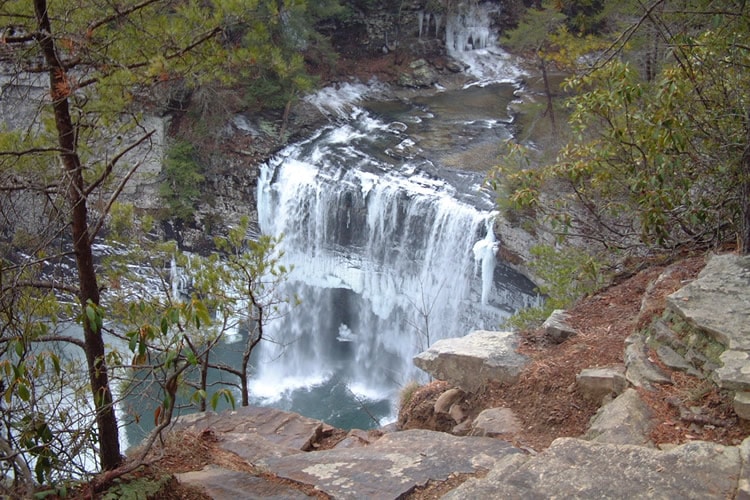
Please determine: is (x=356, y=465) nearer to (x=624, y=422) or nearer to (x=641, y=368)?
(x=624, y=422)

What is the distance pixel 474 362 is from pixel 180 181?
14.8 meters

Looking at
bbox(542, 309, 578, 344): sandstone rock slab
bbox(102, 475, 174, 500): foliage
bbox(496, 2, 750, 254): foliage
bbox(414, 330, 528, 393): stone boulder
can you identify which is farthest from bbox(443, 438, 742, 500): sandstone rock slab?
bbox(496, 2, 750, 254): foliage

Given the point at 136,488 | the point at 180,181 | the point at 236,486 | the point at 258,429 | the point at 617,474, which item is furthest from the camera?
the point at 180,181

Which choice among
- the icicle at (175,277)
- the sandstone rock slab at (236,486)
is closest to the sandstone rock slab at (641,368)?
the sandstone rock slab at (236,486)

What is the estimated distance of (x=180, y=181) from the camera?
18781 mm

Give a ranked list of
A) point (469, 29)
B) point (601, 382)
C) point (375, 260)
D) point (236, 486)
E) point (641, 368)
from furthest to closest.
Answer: point (469, 29) → point (375, 260) → point (601, 382) → point (641, 368) → point (236, 486)

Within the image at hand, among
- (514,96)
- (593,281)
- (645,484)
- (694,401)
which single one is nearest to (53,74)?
(645,484)

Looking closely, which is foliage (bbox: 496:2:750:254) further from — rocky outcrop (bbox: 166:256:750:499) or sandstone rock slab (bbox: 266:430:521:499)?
sandstone rock slab (bbox: 266:430:521:499)

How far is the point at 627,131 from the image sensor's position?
24.4ft

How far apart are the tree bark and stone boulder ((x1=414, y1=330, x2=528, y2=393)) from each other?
2658 millimetres

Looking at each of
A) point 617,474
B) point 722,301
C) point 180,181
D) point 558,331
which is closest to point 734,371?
point 722,301

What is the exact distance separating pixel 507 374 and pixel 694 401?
1687 millimetres

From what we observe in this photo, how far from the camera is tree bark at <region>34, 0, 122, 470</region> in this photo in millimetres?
3803

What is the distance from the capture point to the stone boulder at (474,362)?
18.4 feet
